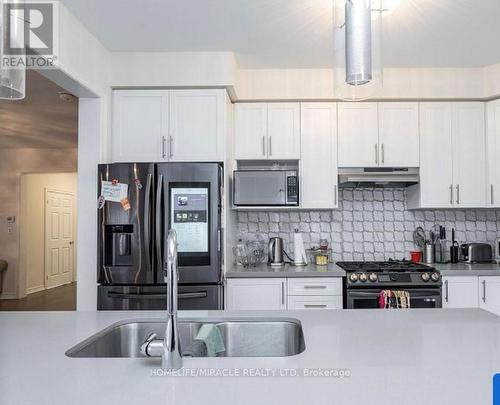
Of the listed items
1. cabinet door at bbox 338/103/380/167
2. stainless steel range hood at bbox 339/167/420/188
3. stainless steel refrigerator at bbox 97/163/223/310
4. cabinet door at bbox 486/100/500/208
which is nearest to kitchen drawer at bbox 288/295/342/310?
stainless steel refrigerator at bbox 97/163/223/310

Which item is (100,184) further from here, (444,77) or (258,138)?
(444,77)

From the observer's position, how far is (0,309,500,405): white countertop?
3.19 feet

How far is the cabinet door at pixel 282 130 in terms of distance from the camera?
3619 millimetres

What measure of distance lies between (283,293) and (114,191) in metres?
1.48

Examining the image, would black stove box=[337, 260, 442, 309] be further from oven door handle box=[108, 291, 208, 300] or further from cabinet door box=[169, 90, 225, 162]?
cabinet door box=[169, 90, 225, 162]

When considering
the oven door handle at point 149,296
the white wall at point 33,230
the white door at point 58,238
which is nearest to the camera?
the oven door handle at point 149,296

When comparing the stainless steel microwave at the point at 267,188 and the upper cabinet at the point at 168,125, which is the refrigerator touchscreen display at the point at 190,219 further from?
the stainless steel microwave at the point at 267,188

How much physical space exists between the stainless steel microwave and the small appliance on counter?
1.68 m

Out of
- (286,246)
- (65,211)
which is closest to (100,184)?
(286,246)

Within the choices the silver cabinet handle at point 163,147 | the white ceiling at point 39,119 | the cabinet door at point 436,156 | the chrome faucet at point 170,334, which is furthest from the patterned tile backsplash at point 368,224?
the chrome faucet at point 170,334

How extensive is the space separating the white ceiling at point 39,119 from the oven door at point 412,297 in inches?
127

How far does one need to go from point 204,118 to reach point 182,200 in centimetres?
72

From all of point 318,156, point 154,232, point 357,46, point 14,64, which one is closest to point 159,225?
point 154,232

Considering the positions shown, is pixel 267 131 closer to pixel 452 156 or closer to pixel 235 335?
pixel 452 156
